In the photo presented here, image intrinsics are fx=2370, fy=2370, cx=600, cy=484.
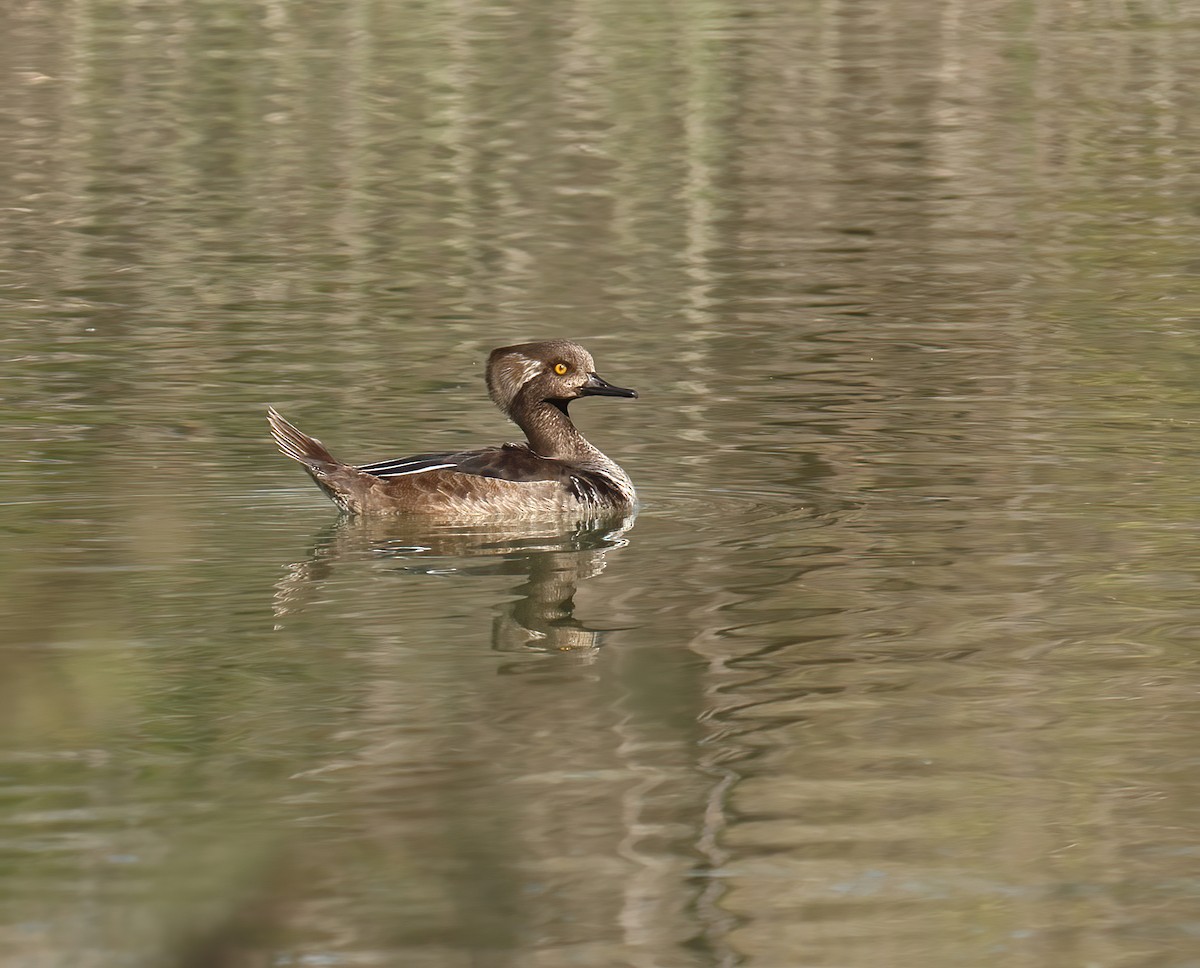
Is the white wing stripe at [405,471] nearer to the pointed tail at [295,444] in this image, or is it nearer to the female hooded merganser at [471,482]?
the female hooded merganser at [471,482]

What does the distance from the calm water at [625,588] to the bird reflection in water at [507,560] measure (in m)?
0.04

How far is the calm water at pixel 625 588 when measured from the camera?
691cm

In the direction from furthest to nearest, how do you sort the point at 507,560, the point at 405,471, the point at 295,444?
the point at 295,444 → the point at 405,471 → the point at 507,560

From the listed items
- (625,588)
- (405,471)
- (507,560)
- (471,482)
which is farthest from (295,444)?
(625,588)

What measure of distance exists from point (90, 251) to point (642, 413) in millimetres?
9587

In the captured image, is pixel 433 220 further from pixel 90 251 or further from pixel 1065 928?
pixel 1065 928

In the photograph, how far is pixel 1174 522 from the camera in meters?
11.9

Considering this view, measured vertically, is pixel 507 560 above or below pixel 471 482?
below

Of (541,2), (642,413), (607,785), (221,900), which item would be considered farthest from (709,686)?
(541,2)

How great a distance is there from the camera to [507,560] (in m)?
11.6

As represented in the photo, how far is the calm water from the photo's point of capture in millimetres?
6914

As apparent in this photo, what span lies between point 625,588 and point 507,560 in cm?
90

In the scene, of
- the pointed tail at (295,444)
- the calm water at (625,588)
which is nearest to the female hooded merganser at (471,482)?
the pointed tail at (295,444)

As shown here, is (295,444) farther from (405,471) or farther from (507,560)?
(507,560)
